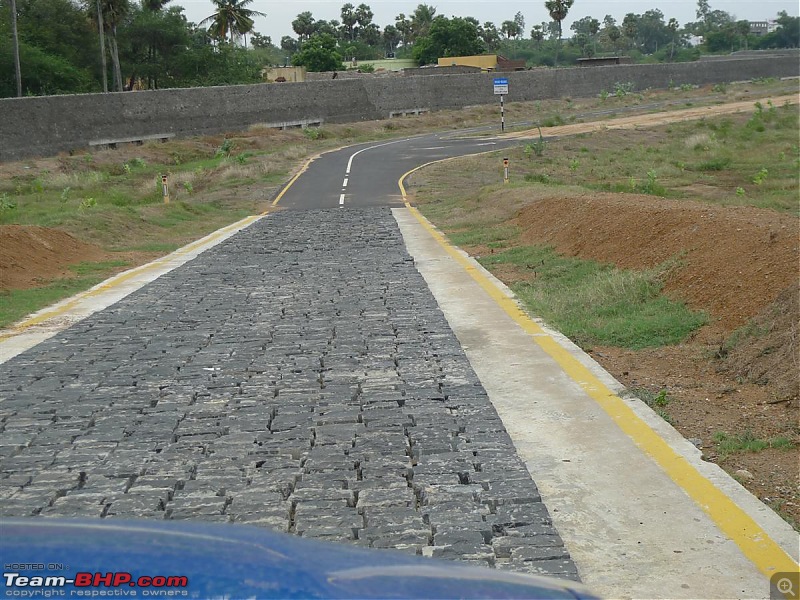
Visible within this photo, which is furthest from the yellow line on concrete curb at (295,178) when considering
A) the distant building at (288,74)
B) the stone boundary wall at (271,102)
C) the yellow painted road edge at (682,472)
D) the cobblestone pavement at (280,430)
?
the distant building at (288,74)

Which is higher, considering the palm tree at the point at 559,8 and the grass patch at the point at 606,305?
the palm tree at the point at 559,8

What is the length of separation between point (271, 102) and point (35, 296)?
4686 centimetres

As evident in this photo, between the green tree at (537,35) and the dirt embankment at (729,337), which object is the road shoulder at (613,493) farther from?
the green tree at (537,35)

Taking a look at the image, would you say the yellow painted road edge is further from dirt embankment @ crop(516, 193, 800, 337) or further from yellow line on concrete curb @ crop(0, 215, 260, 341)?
yellow line on concrete curb @ crop(0, 215, 260, 341)

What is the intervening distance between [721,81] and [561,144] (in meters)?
55.4

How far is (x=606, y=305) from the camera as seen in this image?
10.5 metres

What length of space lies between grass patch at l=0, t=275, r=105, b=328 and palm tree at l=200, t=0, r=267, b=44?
73.6 m

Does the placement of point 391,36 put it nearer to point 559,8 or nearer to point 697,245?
point 559,8

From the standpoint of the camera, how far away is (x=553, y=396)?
712 centimetres

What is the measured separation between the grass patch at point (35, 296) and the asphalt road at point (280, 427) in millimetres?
1124

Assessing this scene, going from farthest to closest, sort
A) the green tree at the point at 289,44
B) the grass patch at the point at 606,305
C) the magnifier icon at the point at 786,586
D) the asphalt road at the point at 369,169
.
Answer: the green tree at the point at 289,44 < the asphalt road at the point at 369,169 < the grass patch at the point at 606,305 < the magnifier icon at the point at 786,586

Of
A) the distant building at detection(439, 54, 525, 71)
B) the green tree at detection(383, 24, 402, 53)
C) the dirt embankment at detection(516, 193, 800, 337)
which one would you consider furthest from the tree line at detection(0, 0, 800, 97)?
the dirt embankment at detection(516, 193, 800, 337)

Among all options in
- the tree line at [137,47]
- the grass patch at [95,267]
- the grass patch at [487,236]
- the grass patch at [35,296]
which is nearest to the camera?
the grass patch at [35,296]

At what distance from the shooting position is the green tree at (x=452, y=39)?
117 m
